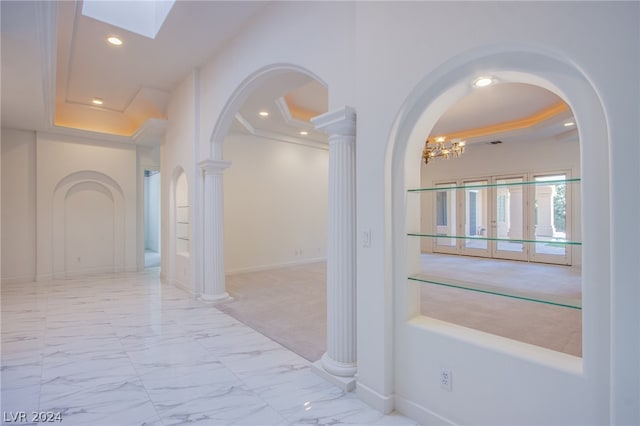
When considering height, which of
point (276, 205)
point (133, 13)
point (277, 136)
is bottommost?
point (276, 205)

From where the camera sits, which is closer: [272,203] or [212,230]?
[212,230]

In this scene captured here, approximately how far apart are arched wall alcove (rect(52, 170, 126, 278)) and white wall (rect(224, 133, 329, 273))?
2.83m

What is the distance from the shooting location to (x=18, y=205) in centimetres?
654

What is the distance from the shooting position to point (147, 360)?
2.99 meters

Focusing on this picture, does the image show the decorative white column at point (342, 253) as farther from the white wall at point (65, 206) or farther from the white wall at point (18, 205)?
the white wall at point (18, 205)

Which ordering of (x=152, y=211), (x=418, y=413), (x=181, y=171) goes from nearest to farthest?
(x=418, y=413), (x=181, y=171), (x=152, y=211)

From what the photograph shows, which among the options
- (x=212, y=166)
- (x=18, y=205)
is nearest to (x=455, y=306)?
(x=212, y=166)

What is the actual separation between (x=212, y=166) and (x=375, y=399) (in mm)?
3826

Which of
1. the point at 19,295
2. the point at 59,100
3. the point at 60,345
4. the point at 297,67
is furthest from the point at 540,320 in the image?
the point at 59,100

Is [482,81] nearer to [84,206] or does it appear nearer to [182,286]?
[182,286]

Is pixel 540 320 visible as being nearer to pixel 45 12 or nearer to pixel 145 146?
pixel 45 12

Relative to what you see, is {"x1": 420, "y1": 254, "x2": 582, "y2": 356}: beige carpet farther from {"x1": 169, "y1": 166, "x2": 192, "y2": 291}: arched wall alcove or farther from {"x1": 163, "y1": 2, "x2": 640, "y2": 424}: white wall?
{"x1": 169, "y1": 166, "x2": 192, "y2": 291}: arched wall alcove

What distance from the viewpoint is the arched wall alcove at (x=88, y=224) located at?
277 inches

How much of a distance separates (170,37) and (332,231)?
11.9 ft
